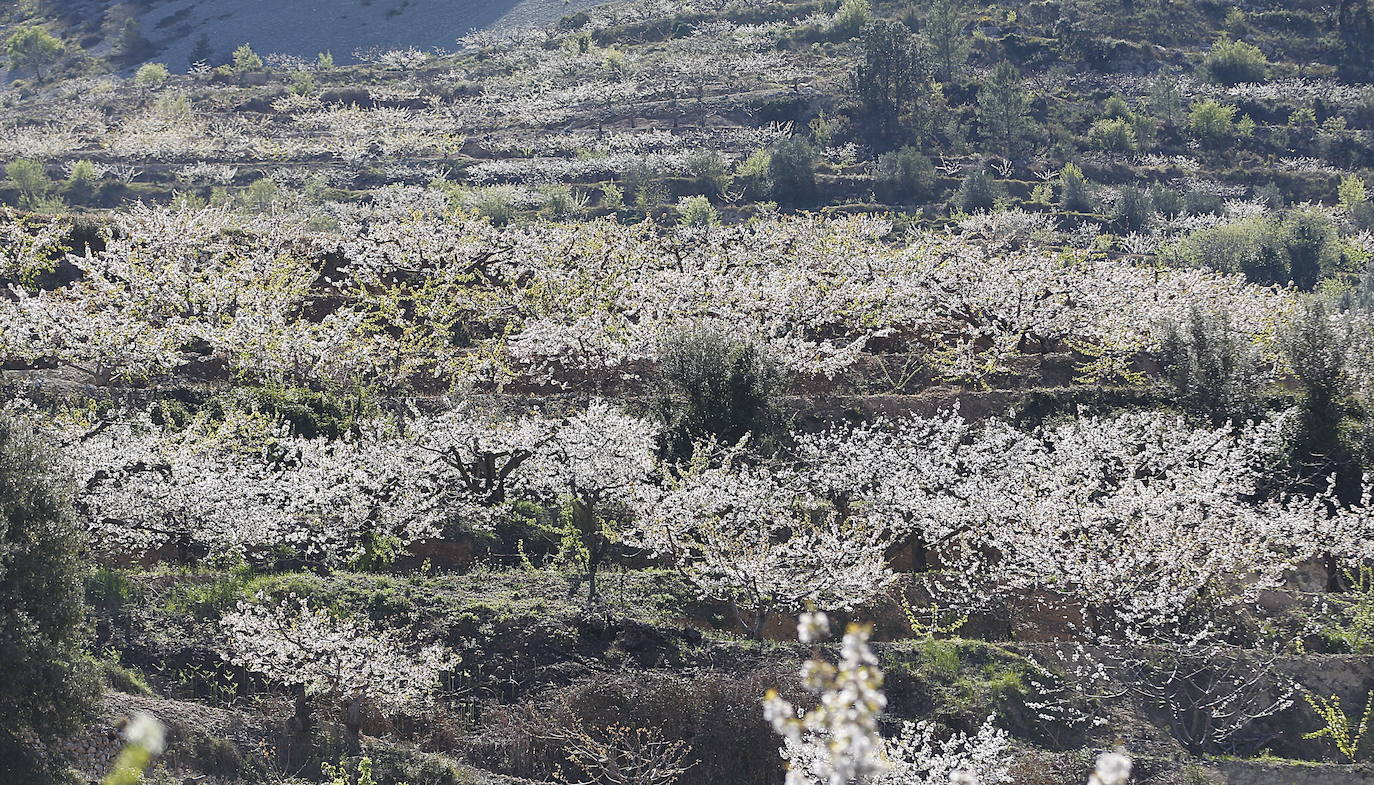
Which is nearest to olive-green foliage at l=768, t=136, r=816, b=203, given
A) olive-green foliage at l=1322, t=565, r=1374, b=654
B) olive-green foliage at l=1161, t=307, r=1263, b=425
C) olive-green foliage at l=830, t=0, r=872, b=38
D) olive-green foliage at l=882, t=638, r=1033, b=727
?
olive-green foliage at l=830, t=0, r=872, b=38

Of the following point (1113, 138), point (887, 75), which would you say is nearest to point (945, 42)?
point (887, 75)

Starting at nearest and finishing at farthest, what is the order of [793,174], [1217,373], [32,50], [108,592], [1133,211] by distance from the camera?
[108,592] < [1217,373] < [1133,211] < [793,174] < [32,50]

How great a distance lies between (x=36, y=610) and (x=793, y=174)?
7700 cm

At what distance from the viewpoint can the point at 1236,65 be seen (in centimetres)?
11881

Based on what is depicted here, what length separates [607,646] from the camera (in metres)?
25.9

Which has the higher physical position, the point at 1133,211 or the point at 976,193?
the point at 976,193

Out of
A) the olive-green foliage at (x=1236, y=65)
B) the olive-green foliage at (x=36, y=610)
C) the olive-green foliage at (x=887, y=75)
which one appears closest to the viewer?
the olive-green foliage at (x=36, y=610)

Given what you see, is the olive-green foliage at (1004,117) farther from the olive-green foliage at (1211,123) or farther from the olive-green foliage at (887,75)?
the olive-green foliage at (1211,123)

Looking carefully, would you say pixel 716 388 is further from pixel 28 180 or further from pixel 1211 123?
pixel 1211 123

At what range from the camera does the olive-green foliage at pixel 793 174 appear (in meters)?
91.4

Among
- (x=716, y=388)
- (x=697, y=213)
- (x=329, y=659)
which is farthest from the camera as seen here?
(x=697, y=213)

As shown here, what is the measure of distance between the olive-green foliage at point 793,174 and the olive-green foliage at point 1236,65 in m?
46.9

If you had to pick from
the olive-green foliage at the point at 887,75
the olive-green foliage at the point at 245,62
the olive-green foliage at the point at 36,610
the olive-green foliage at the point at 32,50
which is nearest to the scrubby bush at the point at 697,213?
the olive-green foliage at the point at 887,75

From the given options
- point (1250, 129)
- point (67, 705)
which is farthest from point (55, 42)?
point (67, 705)
